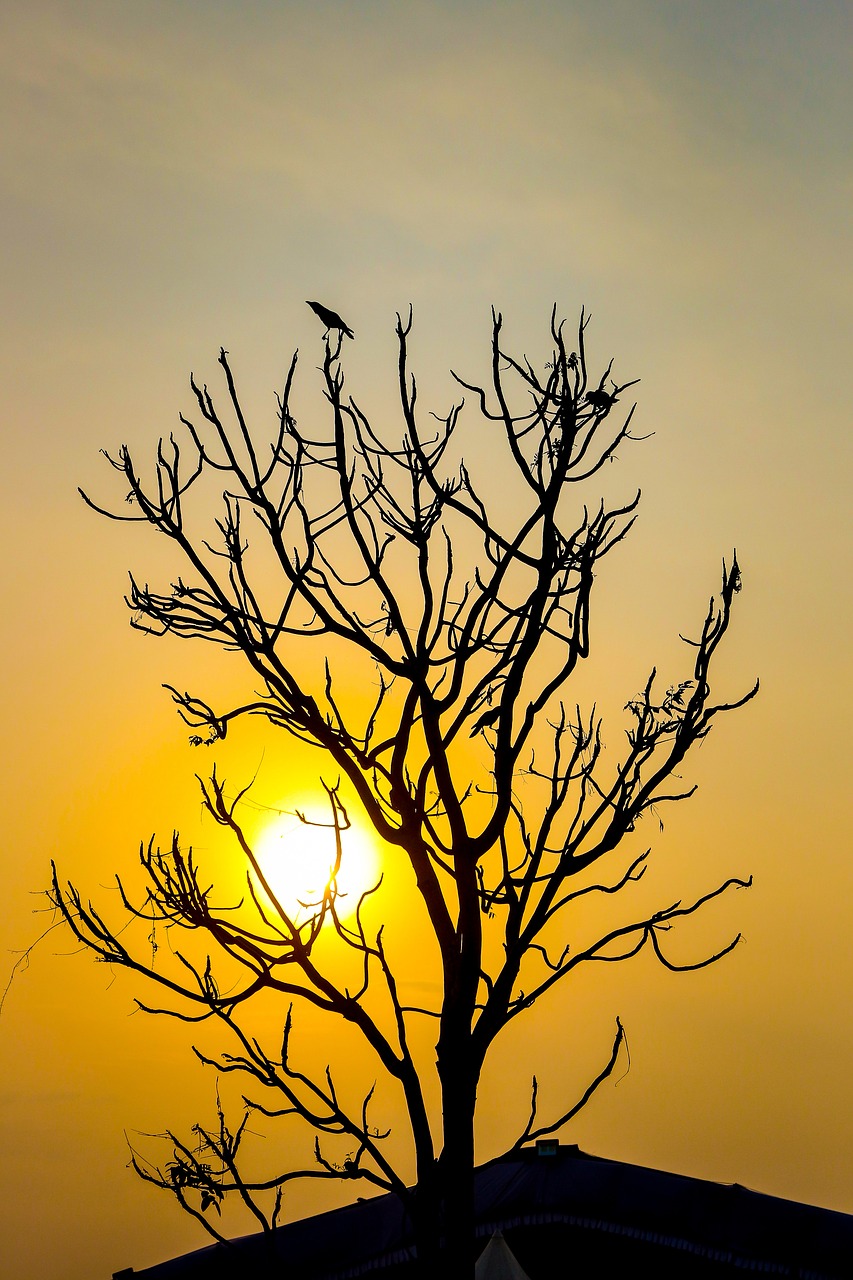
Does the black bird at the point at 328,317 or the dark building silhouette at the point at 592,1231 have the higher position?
the black bird at the point at 328,317

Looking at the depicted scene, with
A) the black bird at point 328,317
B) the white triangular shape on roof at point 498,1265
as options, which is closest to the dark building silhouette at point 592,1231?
the white triangular shape on roof at point 498,1265

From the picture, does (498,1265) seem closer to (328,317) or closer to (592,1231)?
(592,1231)

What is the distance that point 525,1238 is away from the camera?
452 inches

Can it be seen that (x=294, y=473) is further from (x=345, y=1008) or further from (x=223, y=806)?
(x=345, y=1008)

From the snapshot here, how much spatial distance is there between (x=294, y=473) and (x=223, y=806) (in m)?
1.04

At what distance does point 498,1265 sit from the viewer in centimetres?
888

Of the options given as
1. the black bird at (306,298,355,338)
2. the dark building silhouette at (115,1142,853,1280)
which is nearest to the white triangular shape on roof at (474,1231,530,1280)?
the dark building silhouette at (115,1142,853,1280)

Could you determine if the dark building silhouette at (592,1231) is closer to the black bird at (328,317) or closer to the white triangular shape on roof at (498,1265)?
the white triangular shape on roof at (498,1265)

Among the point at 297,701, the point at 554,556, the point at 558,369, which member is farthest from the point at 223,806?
the point at 558,369

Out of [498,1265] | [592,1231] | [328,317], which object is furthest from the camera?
[592,1231]

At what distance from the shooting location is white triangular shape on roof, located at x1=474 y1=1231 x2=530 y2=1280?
8.82 m

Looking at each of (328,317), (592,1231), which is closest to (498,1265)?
(592,1231)

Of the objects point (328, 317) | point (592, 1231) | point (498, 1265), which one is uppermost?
point (328, 317)

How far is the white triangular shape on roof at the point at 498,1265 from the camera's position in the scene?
8.82 m
